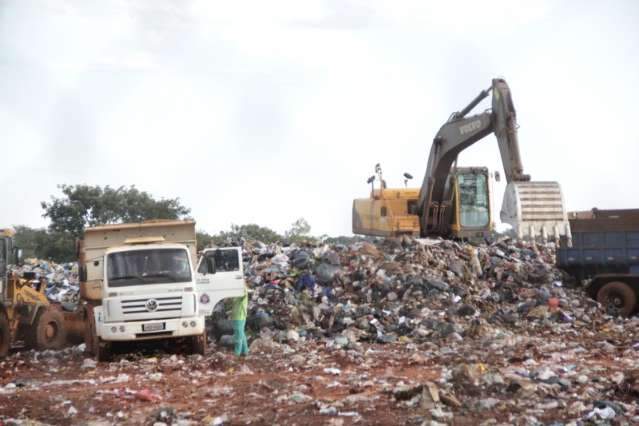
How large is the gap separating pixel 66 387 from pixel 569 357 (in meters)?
6.45

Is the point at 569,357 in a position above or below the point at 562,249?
below

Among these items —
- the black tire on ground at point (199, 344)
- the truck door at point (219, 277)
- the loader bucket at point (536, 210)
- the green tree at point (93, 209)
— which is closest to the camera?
the black tire on ground at point (199, 344)

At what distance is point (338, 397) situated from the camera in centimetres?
870

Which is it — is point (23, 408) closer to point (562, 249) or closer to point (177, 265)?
point (177, 265)

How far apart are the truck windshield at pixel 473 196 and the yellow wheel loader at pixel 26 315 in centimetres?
1017

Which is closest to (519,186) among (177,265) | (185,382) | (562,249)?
(562,249)

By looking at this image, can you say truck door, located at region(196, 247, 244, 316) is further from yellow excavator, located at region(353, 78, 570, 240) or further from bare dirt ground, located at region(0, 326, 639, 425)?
yellow excavator, located at region(353, 78, 570, 240)

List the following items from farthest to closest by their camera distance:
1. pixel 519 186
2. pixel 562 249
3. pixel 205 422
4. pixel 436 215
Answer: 1. pixel 436 215
2. pixel 562 249
3. pixel 519 186
4. pixel 205 422

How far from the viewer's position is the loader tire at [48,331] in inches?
589

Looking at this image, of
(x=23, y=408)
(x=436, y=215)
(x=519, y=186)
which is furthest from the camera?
(x=436, y=215)

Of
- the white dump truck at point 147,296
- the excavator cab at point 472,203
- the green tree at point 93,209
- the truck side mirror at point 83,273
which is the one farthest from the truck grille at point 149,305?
the green tree at point 93,209

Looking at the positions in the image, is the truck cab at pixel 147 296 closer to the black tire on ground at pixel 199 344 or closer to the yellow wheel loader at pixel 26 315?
the black tire on ground at pixel 199 344

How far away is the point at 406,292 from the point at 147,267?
6.06 metres

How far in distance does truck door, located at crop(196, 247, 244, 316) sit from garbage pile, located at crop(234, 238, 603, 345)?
1.47 meters
